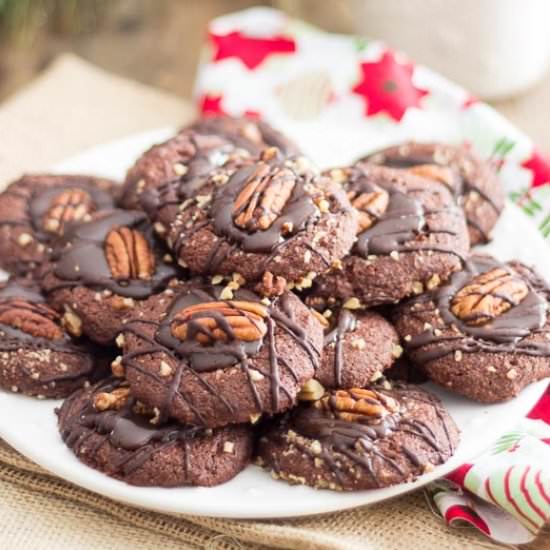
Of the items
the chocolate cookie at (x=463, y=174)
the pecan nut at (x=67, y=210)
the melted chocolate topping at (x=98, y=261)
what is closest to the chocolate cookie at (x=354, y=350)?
the melted chocolate topping at (x=98, y=261)

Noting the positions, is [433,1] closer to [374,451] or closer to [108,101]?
[108,101]

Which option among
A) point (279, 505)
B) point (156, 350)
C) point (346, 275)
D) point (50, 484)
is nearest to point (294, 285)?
point (346, 275)

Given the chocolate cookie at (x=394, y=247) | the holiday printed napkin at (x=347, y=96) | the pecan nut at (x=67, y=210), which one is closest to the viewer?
the chocolate cookie at (x=394, y=247)

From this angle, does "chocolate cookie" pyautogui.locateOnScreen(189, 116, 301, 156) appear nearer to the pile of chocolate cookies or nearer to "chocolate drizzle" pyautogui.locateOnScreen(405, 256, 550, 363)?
the pile of chocolate cookies

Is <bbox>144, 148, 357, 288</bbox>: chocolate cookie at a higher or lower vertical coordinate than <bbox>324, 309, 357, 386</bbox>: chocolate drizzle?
higher

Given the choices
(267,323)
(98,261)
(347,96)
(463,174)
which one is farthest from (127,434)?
(347,96)

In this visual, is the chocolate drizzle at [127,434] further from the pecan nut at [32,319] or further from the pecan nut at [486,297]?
the pecan nut at [486,297]

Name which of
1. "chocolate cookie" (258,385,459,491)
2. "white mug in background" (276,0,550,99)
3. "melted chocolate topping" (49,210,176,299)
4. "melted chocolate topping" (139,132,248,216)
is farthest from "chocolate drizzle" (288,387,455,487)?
"white mug in background" (276,0,550,99)
